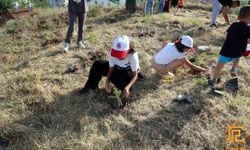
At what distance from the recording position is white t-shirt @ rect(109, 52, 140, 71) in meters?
3.45

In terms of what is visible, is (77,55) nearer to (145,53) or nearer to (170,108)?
(145,53)

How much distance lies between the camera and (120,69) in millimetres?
3590

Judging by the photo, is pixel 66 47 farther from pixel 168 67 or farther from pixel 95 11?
pixel 95 11

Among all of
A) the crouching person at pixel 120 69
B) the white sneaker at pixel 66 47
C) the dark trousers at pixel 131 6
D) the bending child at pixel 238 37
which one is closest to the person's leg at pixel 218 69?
the bending child at pixel 238 37

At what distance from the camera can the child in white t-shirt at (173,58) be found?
376 centimetres

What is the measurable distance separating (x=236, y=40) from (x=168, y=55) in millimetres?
861

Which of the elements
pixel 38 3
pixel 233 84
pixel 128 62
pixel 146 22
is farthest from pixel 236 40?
pixel 38 3

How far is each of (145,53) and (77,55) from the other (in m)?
1.11

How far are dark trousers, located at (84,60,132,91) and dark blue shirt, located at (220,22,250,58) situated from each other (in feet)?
3.95

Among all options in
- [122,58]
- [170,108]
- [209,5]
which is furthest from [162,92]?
[209,5]

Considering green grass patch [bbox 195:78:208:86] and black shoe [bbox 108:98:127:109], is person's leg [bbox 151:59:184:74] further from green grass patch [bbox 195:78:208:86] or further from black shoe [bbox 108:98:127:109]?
black shoe [bbox 108:98:127:109]

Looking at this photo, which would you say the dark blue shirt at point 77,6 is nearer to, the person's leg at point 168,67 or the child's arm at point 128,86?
the person's leg at point 168,67

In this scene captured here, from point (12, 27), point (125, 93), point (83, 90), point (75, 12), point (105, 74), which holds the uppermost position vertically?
point (75, 12)

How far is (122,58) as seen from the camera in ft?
11.0
